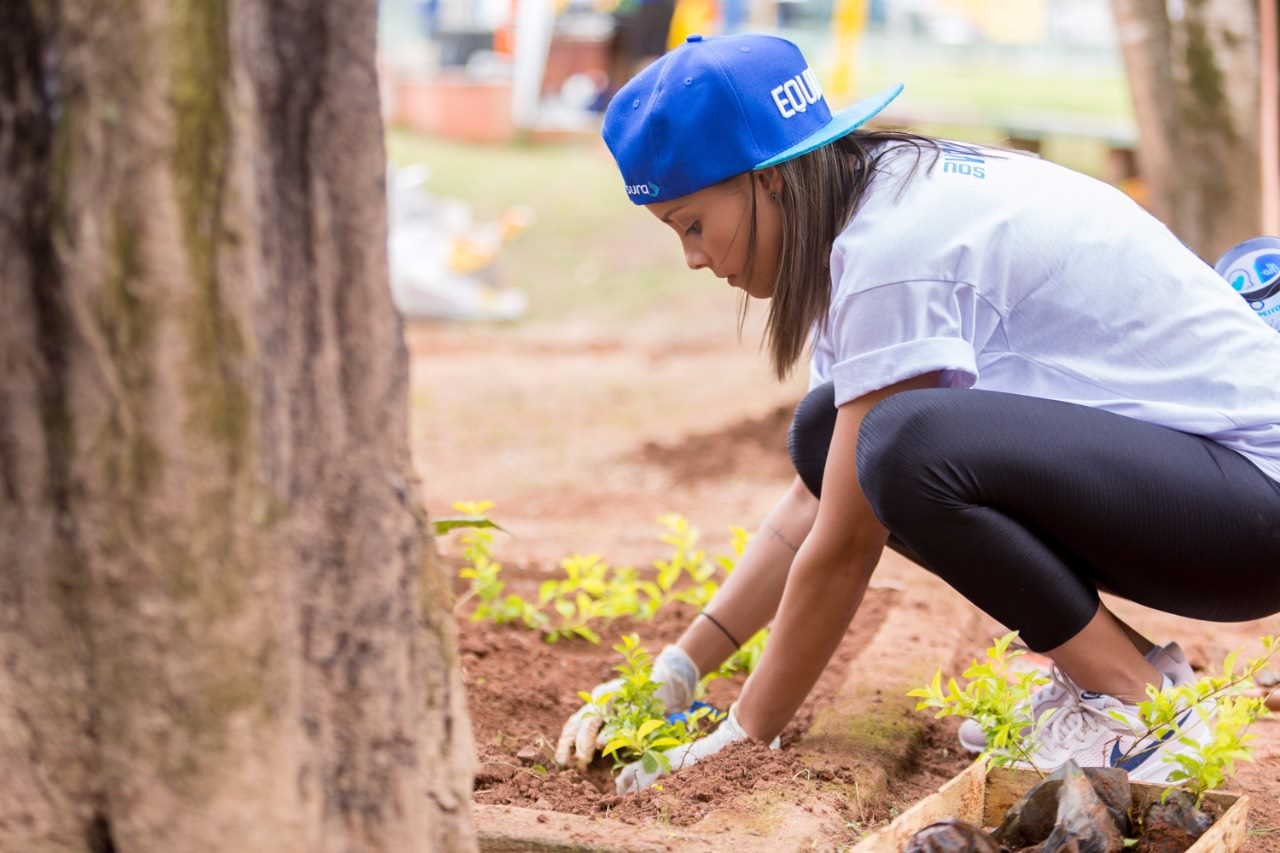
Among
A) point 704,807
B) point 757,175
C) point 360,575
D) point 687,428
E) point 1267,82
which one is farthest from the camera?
point 687,428

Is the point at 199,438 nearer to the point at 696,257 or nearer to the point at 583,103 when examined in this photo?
the point at 696,257

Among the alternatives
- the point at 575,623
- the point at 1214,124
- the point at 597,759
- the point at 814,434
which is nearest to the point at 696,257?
the point at 814,434

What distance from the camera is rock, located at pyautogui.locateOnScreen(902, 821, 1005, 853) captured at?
5.84 feet

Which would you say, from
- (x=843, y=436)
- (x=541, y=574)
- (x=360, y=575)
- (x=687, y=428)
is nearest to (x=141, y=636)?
(x=360, y=575)

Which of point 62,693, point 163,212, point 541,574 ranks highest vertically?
point 163,212

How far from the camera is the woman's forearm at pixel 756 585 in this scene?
262cm

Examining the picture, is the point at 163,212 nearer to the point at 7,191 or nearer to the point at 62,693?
the point at 7,191

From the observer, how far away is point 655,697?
2494 mm

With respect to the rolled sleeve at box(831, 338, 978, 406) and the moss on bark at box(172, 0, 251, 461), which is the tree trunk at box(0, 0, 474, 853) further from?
the rolled sleeve at box(831, 338, 978, 406)

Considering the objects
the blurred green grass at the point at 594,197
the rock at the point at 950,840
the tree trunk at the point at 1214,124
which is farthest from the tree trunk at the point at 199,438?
the blurred green grass at the point at 594,197

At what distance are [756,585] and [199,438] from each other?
4.72ft

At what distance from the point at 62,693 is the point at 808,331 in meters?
1.26

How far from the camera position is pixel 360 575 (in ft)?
4.93

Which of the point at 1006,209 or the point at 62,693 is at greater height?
the point at 1006,209
